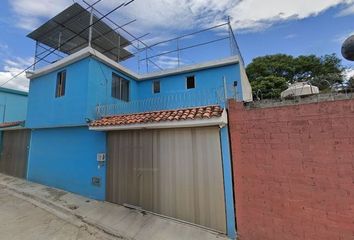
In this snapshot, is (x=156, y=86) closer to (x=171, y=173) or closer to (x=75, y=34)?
(x=75, y=34)

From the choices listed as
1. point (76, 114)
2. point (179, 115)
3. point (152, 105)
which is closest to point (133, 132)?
point (179, 115)

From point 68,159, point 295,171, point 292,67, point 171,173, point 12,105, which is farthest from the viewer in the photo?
point 292,67

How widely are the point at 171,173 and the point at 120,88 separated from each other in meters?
6.38

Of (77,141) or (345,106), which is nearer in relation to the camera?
(345,106)

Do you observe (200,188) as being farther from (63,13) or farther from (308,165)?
(63,13)

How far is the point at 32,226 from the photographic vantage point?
5.33 m

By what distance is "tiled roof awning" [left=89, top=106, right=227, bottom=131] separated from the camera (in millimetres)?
4754

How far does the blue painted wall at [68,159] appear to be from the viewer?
746 cm

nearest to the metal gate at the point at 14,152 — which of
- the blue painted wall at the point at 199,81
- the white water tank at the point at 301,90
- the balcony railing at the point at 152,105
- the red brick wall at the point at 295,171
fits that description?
the balcony railing at the point at 152,105

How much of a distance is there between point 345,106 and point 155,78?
9.18 meters

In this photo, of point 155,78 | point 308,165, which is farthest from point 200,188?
point 155,78

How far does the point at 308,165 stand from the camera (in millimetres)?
4016

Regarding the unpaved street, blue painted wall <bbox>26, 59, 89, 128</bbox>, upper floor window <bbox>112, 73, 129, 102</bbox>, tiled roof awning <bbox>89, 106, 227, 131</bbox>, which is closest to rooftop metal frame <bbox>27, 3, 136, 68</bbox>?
blue painted wall <bbox>26, 59, 89, 128</bbox>

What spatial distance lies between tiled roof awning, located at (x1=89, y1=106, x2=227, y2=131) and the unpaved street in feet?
10.6
